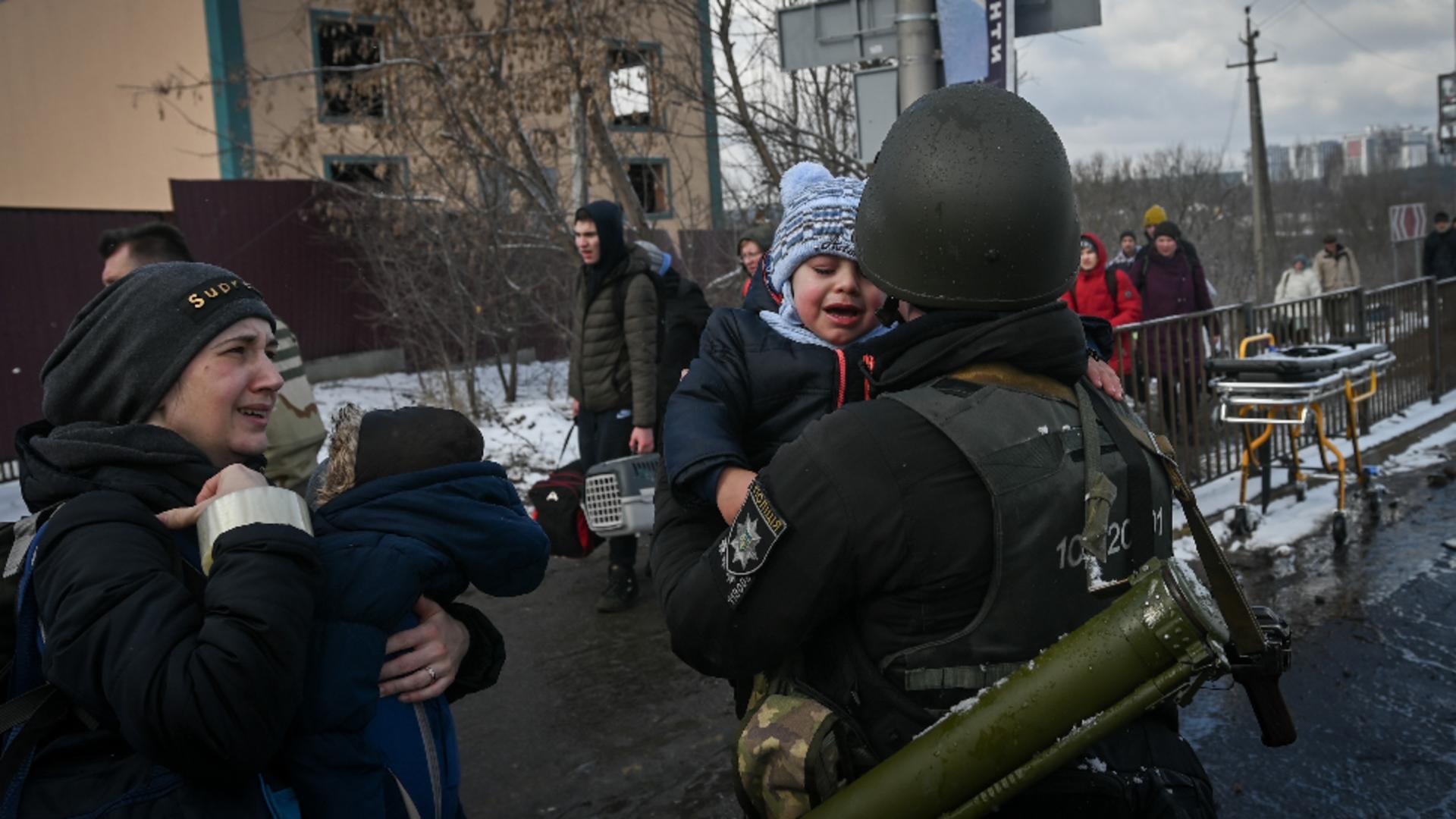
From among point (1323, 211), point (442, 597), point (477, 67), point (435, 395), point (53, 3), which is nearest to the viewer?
point (442, 597)

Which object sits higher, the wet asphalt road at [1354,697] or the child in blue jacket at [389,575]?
the child in blue jacket at [389,575]

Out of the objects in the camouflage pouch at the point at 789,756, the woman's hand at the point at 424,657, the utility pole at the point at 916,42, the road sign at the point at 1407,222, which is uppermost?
the utility pole at the point at 916,42

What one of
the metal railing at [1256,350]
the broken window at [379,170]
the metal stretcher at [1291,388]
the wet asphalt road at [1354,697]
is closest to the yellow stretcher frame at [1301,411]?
the metal stretcher at [1291,388]

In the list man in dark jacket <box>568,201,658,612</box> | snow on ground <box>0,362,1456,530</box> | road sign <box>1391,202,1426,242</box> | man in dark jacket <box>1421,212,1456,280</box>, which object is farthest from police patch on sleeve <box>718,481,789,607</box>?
road sign <box>1391,202,1426,242</box>

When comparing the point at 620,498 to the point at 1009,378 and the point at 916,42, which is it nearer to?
the point at 916,42

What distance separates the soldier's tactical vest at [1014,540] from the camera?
1.58 metres

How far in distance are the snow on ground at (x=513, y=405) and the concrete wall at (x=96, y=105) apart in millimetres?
6349

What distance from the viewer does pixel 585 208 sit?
5.84m

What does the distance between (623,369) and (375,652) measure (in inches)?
169

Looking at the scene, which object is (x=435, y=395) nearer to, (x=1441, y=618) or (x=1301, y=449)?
(x=1301, y=449)

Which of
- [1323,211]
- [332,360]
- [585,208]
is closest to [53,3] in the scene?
[332,360]

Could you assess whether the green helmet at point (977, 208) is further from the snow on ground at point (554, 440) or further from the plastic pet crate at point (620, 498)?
the plastic pet crate at point (620, 498)

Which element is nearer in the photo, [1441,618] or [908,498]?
[908,498]

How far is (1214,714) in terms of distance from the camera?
4.45 meters
